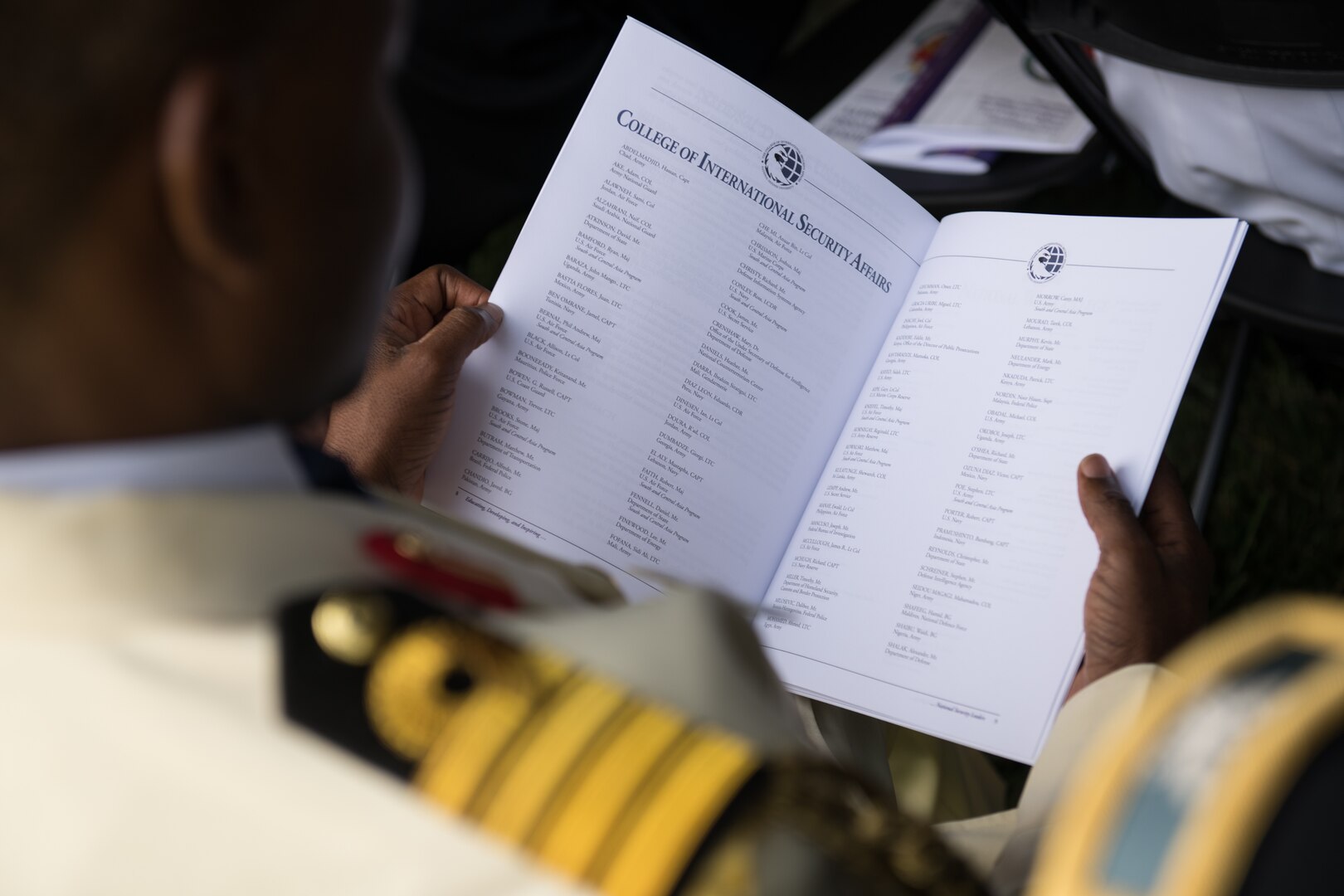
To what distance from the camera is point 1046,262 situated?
1011mm

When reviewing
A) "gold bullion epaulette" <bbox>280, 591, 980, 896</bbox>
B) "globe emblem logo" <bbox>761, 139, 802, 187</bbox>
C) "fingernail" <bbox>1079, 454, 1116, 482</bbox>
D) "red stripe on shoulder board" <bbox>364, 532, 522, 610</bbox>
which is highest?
"globe emblem logo" <bbox>761, 139, 802, 187</bbox>

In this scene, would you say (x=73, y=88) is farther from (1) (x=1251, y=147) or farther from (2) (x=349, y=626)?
(1) (x=1251, y=147)

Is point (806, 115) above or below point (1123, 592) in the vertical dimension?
above

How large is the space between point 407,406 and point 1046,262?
0.57 m

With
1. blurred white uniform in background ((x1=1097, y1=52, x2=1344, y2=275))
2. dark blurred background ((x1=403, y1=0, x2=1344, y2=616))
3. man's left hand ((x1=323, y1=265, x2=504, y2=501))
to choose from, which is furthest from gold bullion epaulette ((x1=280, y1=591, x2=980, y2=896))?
dark blurred background ((x1=403, y1=0, x2=1344, y2=616))

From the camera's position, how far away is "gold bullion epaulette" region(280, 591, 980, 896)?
463mm

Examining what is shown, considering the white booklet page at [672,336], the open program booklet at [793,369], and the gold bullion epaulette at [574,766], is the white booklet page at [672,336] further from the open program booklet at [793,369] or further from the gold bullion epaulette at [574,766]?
the gold bullion epaulette at [574,766]

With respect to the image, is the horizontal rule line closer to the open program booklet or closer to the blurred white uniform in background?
the open program booklet

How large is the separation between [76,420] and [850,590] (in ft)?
2.17

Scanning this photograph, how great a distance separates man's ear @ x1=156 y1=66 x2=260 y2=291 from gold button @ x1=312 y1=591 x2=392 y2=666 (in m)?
0.14

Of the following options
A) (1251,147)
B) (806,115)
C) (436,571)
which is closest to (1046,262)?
(1251,147)

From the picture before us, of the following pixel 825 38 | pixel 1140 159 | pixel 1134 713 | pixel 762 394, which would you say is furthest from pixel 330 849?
pixel 825 38

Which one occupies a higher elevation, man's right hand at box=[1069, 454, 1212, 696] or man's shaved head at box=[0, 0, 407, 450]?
man's right hand at box=[1069, 454, 1212, 696]

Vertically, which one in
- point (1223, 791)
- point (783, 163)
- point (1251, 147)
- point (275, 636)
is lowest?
point (275, 636)
